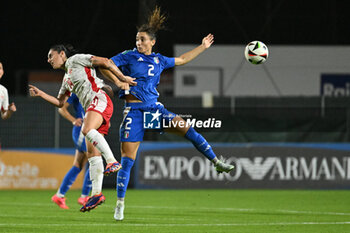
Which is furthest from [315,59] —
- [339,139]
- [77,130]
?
[77,130]

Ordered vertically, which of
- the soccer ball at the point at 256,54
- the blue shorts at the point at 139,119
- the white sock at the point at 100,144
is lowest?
the white sock at the point at 100,144

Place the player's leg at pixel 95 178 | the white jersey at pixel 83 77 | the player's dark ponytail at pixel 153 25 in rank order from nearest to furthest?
1. the player's leg at pixel 95 178
2. the white jersey at pixel 83 77
3. the player's dark ponytail at pixel 153 25

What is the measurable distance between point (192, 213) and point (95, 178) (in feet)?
8.28

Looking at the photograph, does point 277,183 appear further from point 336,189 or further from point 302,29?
point 302,29

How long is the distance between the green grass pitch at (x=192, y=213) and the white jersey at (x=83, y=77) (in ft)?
5.43

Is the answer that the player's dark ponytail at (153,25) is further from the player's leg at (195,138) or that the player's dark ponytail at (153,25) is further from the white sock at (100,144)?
the white sock at (100,144)

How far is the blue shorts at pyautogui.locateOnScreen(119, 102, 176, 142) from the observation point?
31.7ft

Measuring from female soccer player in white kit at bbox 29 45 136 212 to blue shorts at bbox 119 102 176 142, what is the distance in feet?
0.93

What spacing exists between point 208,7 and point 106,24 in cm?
524

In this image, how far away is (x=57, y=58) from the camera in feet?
31.7

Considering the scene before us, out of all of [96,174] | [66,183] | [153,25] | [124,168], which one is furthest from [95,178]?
[66,183]

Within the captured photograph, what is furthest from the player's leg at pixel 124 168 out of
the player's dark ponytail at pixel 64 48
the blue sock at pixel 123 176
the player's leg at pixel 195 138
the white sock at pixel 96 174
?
the player's dark ponytail at pixel 64 48

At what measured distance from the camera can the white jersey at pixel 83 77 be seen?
372 inches

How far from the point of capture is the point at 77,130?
1255cm
